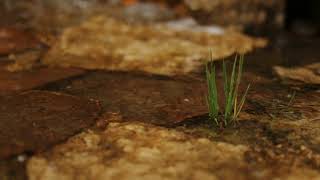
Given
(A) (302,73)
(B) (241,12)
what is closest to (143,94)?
(A) (302,73)

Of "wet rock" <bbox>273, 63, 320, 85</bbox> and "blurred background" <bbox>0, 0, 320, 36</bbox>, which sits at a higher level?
"blurred background" <bbox>0, 0, 320, 36</bbox>

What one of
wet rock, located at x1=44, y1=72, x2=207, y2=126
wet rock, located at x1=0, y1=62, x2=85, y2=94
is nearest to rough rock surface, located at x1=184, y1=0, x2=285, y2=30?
wet rock, located at x1=44, y1=72, x2=207, y2=126

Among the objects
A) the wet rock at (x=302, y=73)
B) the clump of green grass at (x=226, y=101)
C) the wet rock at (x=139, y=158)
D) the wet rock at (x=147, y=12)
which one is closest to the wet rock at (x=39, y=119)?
the wet rock at (x=139, y=158)

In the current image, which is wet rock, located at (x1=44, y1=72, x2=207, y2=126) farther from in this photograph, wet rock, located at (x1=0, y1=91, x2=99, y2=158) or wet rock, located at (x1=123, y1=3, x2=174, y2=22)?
wet rock, located at (x1=123, y1=3, x2=174, y2=22)

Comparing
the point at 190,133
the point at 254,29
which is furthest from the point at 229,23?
the point at 190,133

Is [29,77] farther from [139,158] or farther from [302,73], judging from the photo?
[302,73]
